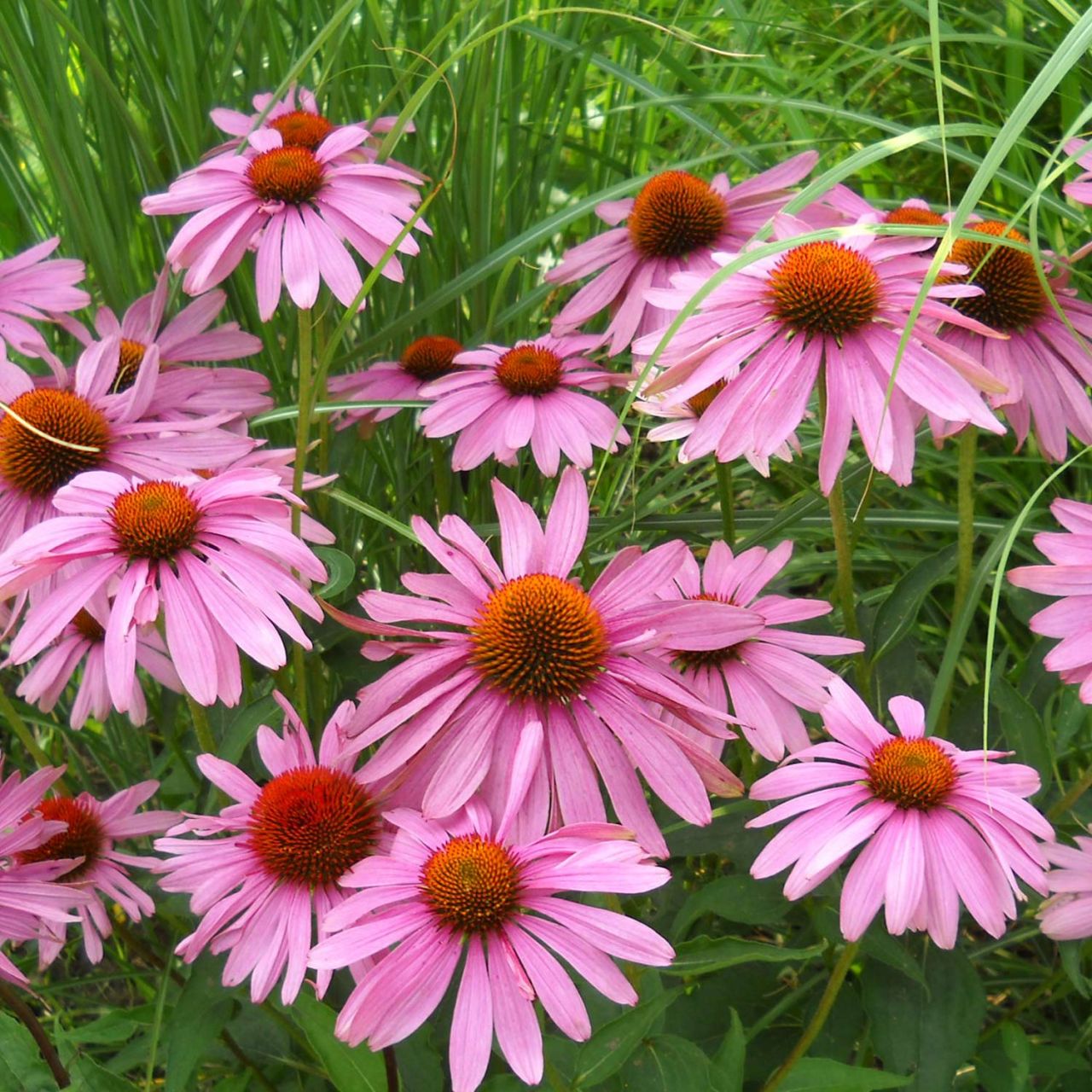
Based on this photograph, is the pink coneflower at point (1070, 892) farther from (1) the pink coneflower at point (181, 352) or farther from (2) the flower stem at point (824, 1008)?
(1) the pink coneflower at point (181, 352)

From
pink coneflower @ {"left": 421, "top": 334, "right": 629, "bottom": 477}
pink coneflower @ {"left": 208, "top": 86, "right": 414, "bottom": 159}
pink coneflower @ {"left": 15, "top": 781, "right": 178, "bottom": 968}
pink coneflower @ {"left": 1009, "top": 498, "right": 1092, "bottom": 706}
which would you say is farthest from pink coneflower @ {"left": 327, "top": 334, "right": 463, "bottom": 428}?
pink coneflower @ {"left": 1009, "top": 498, "right": 1092, "bottom": 706}

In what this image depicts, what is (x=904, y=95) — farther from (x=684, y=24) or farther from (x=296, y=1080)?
(x=296, y=1080)

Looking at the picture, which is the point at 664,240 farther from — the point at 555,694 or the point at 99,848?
the point at 99,848

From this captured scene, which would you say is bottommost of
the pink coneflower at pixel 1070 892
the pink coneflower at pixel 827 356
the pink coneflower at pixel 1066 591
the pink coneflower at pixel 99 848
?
the pink coneflower at pixel 99 848

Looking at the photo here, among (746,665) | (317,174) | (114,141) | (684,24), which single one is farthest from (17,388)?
(684,24)

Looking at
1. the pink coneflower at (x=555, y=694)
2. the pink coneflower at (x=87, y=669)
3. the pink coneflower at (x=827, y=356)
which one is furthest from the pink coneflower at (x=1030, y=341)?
the pink coneflower at (x=87, y=669)

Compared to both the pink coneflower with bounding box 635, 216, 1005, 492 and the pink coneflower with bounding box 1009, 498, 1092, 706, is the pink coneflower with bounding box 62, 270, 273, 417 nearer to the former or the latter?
the pink coneflower with bounding box 635, 216, 1005, 492
